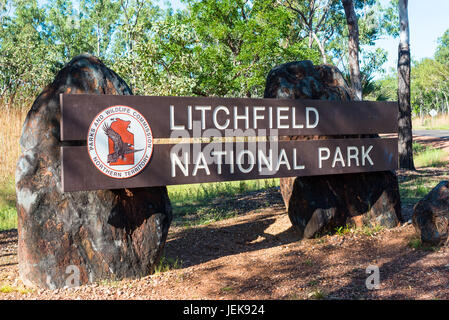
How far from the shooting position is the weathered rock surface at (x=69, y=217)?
4148 mm

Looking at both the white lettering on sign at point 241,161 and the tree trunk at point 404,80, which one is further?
the tree trunk at point 404,80

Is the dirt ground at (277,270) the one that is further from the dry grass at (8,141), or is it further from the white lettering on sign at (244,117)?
the dry grass at (8,141)

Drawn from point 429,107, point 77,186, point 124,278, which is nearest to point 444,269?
point 124,278

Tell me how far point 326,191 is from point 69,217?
3.22 metres

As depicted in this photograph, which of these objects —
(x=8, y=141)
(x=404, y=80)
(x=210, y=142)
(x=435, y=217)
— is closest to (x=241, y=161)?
(x=210, y=142)

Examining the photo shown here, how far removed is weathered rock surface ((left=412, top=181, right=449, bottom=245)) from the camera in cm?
480

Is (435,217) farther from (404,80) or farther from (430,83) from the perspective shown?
(430,83)

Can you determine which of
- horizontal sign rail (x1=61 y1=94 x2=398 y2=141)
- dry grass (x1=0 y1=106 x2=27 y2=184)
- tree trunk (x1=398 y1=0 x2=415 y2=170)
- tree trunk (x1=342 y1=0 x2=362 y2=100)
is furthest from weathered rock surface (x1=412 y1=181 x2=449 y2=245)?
dry grass (x1=0 y1=106 x2=27 y2=184)

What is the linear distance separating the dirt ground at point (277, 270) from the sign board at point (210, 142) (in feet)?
3.17

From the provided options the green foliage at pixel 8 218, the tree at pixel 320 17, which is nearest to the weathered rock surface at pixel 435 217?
the green foliage at pixel 8 218

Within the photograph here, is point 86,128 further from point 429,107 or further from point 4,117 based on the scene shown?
point 429,107

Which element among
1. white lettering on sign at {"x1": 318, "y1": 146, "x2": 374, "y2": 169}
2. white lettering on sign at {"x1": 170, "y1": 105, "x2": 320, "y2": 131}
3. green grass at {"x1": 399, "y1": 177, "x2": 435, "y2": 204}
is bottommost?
green grass at {"x1": 399, "y1": 177, "x2": 435, "y2": 204}

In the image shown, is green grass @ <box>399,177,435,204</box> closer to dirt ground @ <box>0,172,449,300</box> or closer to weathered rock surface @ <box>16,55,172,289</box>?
dirt ground @ <box>0,172,449,300</box>

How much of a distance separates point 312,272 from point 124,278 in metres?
1.91
